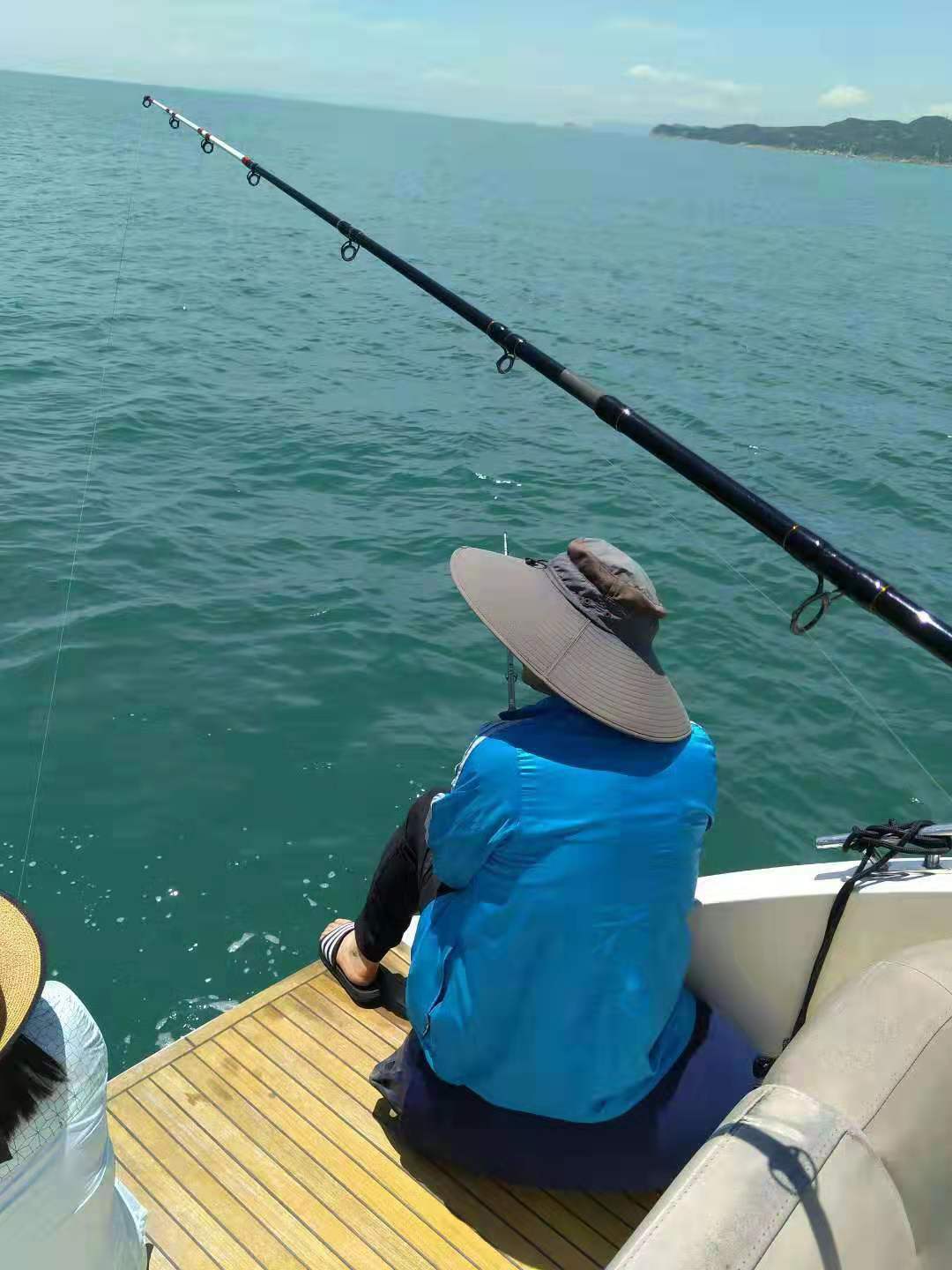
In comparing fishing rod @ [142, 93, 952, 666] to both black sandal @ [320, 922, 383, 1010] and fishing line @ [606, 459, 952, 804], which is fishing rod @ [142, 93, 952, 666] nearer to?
black sandal @ [320, 922, 383, 1010]

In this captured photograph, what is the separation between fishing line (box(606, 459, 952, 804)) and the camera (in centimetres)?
618

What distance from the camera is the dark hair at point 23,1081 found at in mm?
1581

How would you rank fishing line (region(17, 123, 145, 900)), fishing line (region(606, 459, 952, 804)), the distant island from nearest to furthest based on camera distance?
1. fishing line (region(17, 123, 145, 900))
2. fishing line (region(606, 459, 952, 804))
3. the distant island

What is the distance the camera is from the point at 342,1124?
2.87 metres

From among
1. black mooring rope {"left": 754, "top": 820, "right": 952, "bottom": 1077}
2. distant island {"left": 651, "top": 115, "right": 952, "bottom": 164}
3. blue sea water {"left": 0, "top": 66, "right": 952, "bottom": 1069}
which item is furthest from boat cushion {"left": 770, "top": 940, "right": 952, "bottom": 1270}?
distant island {"left": 651, "top": 115, "right": 952, "bottom": 164}

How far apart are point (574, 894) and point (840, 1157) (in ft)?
2.27

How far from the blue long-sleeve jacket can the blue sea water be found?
82.7 inches

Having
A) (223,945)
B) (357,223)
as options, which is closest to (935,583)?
(223,945)

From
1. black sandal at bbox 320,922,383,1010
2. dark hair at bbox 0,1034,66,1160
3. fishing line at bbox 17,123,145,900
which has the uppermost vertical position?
dark hair at bbox 0,1034,66,1160

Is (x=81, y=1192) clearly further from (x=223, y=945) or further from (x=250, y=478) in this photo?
(x=250, y=478)

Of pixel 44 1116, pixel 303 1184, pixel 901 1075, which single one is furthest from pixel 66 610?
pixel 901 1075

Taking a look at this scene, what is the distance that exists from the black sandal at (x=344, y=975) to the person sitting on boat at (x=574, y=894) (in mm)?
777

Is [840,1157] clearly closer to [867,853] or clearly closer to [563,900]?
[563,900]

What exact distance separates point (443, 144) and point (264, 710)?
7764cm
